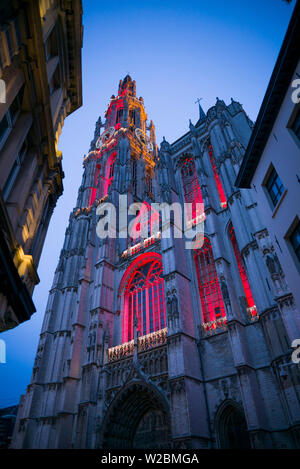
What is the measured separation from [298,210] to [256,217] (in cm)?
854

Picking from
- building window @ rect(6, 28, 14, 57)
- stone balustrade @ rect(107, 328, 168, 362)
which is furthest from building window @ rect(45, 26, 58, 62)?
stone balustrade @ rect(107, 328, 168, 362)

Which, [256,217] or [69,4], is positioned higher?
[69,4]

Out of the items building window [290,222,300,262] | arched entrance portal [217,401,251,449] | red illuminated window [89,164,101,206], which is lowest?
arched entrance portal [217,401,251,449]

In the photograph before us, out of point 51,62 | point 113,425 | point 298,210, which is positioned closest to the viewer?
point 298,210

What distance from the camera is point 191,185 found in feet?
96.1

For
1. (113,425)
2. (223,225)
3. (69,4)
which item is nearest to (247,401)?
(113,425)

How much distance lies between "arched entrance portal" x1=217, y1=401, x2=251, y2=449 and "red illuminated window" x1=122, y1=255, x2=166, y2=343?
6906mm

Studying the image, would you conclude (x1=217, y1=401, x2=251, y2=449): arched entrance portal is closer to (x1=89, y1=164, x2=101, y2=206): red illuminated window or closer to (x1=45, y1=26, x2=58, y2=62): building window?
(x1=45, y1=26, x2=58, y2=62): building window

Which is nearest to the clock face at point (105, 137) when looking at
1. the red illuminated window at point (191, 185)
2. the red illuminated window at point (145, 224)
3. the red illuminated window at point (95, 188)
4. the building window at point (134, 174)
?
the red illuminated window at point (95, 188)

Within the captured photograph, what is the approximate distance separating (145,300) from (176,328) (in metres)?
6.32

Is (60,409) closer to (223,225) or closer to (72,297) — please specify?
(72,297)

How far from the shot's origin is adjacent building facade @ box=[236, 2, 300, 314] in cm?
936

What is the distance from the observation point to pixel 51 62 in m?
10.7

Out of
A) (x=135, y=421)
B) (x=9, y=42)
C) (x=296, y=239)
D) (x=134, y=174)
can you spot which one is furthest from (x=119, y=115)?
(x=296, y=239)
